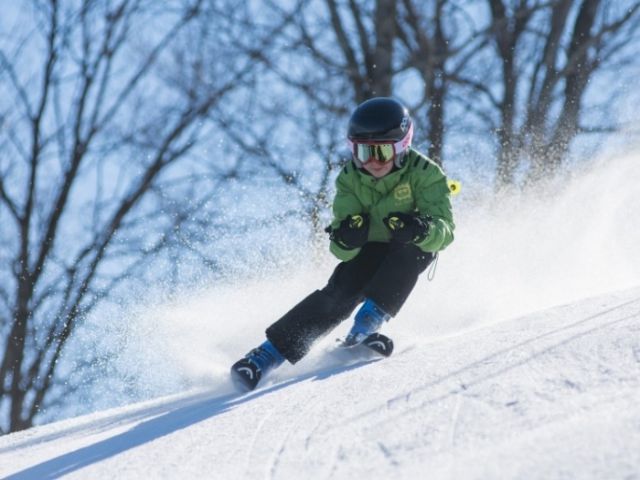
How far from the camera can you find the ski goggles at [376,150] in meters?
4.28

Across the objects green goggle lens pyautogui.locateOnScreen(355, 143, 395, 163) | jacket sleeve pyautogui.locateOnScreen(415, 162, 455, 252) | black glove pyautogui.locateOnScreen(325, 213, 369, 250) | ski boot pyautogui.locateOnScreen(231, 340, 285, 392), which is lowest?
ski boot pyautogui.locateOnScreen(231, 340, 285, 392)

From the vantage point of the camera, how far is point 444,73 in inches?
566

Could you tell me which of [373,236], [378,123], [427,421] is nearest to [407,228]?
[373,236]

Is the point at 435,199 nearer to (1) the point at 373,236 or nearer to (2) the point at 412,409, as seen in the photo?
(1) the point at 373,236

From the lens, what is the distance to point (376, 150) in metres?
4.30

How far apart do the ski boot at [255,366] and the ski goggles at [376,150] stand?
101 centimetres

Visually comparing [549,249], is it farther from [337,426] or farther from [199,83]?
[199,83]

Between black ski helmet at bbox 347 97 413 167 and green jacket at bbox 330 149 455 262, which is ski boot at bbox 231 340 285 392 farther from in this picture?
black ski helmet at bbox 347 97 413 167

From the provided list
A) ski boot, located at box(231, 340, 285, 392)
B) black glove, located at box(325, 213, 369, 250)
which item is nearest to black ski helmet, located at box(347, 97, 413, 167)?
black glove, located at box(325, 213, 369, 250)

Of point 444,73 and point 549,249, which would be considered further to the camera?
point 444,73

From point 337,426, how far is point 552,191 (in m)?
9.40

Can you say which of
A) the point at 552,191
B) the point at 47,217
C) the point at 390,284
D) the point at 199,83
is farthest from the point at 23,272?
the point at 390,284

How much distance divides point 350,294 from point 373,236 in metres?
0.35

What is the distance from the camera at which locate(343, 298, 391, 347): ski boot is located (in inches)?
164
